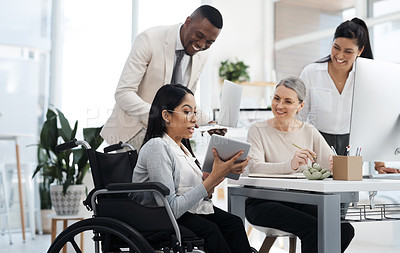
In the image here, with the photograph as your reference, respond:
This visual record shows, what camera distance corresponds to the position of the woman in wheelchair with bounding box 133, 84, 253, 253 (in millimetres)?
1678

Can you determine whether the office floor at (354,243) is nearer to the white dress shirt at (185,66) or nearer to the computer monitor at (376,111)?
the white dress shirt at (185,66)

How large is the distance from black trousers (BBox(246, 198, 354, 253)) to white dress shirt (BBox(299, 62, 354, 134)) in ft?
1.50

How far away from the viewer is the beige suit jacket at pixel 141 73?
2248 millimetres

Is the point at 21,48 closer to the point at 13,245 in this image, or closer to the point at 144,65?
the point at 13,245

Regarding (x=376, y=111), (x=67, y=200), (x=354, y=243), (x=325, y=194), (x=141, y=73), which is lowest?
(x=354, y=243)

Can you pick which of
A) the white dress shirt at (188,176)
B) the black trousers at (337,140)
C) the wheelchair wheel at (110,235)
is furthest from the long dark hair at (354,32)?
the wheelchair wheel at (110,235)

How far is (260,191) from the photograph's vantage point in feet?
5.81

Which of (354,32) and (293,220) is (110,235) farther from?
(354,32)

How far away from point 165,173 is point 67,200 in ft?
5.78

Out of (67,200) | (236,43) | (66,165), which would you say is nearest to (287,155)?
(67,200)

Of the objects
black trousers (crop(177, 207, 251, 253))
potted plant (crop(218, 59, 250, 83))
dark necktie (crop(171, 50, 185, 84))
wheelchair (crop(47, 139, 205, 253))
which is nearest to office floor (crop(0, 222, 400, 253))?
dark necktie (crop(171, 50, 185, 84))

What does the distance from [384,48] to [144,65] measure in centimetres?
350

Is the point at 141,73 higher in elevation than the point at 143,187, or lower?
higher

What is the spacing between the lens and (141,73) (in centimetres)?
228
